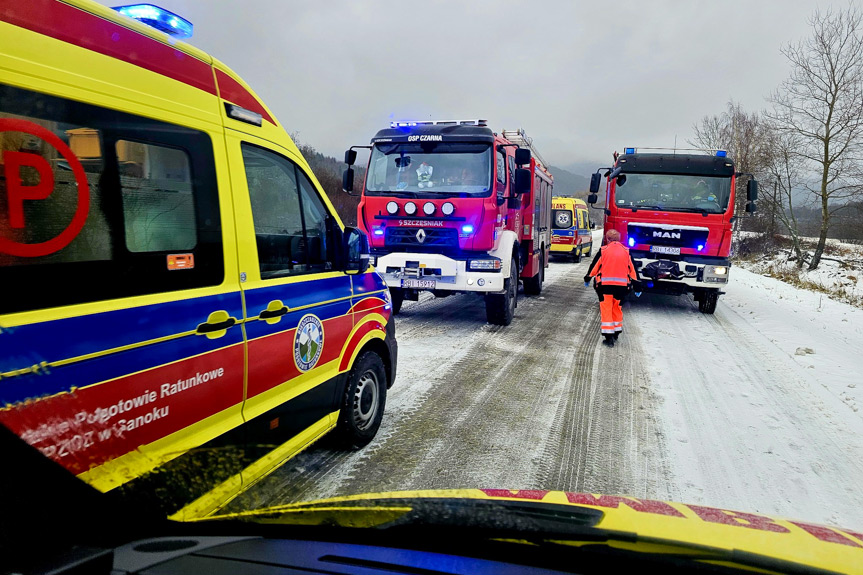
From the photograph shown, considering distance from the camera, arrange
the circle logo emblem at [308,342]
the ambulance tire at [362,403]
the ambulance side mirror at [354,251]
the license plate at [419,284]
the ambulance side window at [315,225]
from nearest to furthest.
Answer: the circle logo emblem at [308,342] → the ambulance side window at [315,225] → the ambulance side mirror at [354,251] → the ambulance tire at [362,403] → the license plate at [419,284]

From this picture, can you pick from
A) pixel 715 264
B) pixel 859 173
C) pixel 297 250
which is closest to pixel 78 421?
pixel 297 250

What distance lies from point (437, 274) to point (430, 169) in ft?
5.34

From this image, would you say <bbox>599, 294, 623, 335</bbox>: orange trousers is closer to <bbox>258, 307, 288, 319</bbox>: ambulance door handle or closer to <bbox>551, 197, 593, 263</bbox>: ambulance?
<bbox>258, 307, 288, 319</bbox>: ambulance door handle

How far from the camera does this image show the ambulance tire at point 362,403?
11.8ft

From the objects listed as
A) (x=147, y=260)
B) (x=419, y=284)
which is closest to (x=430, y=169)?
(x=419, y=284)

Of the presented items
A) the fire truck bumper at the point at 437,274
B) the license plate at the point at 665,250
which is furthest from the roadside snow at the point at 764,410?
the fire truck bumper at the point at 437,274

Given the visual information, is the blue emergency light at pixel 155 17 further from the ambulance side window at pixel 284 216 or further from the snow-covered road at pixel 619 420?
the snow-covered road at pixel 619 420

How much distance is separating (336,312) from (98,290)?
160cm

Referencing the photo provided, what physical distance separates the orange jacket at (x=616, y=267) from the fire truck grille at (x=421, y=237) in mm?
Result: 2210

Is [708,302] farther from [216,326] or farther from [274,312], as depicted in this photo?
[216,326]

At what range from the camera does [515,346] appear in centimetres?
722

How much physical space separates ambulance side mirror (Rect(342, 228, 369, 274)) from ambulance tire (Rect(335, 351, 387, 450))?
0.65m

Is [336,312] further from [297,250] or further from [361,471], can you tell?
[361,471]

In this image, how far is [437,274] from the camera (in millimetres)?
7695
